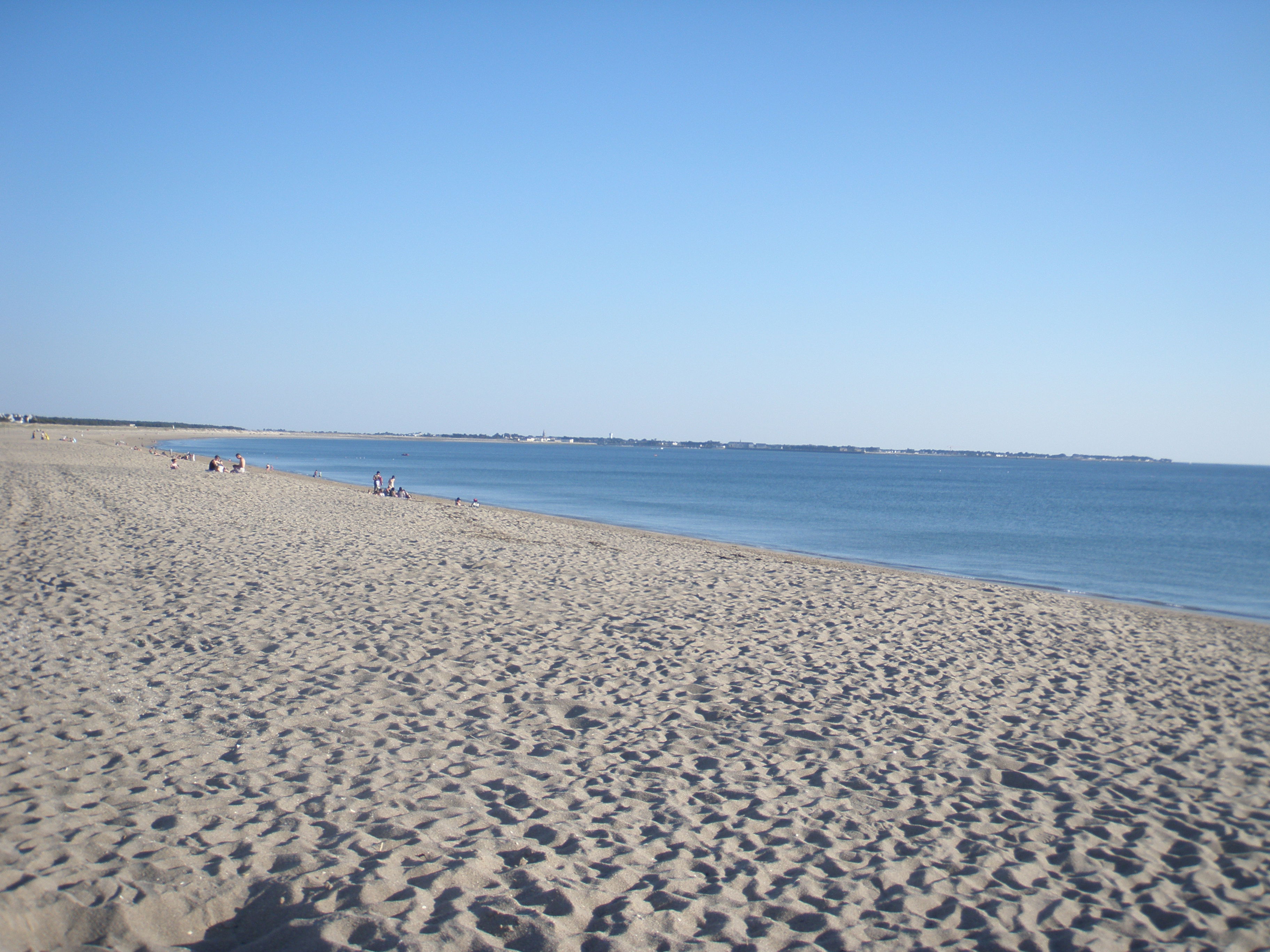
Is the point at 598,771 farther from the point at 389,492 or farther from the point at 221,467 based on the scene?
the point at 221,467

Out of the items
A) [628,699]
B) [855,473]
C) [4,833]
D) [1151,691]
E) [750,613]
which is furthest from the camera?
[855,473]

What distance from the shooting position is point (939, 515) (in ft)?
150

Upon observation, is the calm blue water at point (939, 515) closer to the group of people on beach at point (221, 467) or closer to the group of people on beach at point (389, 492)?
the group of people on beach at point (389, 492)

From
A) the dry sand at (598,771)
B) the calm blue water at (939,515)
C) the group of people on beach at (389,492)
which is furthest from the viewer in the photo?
the group of people on beach at (389,492)

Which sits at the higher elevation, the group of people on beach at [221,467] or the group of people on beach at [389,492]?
the group of people on beach at [221,467]

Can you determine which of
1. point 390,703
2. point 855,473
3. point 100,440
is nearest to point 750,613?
point 390,703

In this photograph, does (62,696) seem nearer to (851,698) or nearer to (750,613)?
(851,698)

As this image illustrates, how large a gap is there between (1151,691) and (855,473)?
106656 millimetres

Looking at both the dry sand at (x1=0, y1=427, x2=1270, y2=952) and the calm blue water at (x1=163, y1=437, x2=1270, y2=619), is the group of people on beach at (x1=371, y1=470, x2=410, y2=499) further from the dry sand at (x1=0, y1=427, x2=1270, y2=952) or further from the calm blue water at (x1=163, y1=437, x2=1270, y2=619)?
the dry sand at (x1=0, y1=427, x2=1270, y2=952)

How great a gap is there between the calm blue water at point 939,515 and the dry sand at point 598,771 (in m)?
13.5

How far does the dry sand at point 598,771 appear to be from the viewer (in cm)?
411

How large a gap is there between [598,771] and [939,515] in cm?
4340

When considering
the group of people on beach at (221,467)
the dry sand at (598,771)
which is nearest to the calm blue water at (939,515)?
the group of people on beach at (221,467)

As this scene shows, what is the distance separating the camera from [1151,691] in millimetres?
8844
